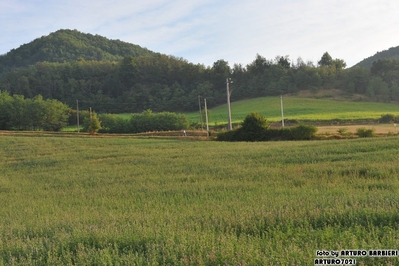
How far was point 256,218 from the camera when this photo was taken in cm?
617

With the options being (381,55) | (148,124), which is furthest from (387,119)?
(381,55)

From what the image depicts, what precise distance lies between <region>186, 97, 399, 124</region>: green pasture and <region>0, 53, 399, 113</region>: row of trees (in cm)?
1395

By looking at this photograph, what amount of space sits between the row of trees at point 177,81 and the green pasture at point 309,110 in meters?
13.9

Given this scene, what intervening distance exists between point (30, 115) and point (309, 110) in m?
64.3

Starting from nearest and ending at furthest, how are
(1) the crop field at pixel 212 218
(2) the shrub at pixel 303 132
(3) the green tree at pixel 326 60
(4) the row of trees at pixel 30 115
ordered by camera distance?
(1) the crop field at pixel 212 218 < (2) the shrub at pixel 303 132 < (4) the row of trees at pixel 30 115 < (3) the green tree at pixel 326 60

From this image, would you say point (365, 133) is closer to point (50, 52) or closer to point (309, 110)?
point (309, 110)

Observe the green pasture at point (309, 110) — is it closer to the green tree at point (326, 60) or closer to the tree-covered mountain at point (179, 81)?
the tree-covered mountain at point (179, 81)

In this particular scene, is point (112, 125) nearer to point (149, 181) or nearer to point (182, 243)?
point (149, 181)

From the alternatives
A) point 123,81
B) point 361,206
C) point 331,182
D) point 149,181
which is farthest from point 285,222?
point 123,81

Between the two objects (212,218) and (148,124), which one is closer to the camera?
(212,218)

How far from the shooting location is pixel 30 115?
3305 inches

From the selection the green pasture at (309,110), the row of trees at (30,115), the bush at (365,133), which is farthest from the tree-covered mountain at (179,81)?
the bush at (365,133)

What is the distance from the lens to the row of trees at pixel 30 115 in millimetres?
82181

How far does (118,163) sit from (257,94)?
323ft
